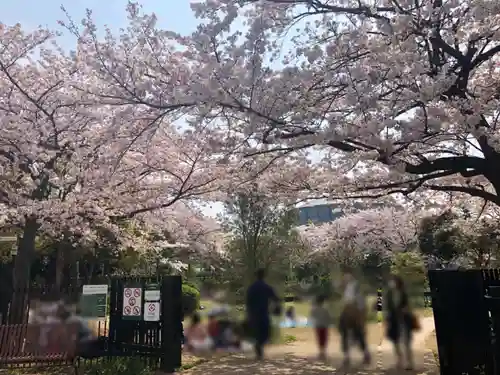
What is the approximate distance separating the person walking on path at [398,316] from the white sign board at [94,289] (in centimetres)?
471

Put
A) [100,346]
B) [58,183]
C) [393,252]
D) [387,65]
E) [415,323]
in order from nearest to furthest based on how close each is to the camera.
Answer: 1. [387,65]
2. [415,323]
3. [100,346]
4. [58,183]
5. [393,252]

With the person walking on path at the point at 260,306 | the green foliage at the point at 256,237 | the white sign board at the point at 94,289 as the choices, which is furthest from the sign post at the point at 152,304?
the green foliage at the point at 256,237

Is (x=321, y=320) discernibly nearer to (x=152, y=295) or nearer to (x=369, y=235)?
(x=152, y=295)

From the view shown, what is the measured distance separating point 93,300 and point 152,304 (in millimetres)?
1140

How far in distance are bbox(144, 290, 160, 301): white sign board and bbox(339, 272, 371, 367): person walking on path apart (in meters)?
3.08

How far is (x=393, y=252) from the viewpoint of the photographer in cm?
2008

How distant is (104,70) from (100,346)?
4884 mm

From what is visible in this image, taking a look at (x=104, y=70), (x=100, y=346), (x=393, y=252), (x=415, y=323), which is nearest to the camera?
(x=104, y=70)

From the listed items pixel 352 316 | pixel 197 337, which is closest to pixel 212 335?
pixel 197 337

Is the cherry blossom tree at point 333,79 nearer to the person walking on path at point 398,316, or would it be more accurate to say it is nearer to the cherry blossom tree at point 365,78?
the cherry blossom tree at point 365,78

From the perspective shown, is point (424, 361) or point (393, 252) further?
point (393, 252)

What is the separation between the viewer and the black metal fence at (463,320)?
5.29 m

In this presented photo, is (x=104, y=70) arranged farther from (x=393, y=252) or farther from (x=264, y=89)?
(x=393, y=252)

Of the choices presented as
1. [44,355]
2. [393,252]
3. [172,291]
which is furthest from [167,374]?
[393,252]
